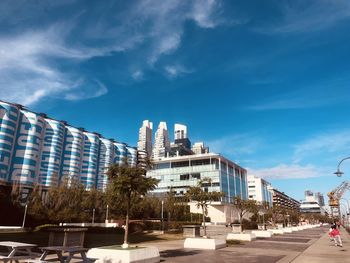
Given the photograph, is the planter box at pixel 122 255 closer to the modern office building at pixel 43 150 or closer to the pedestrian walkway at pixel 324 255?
the pedestrian walkway at pixel 324 255

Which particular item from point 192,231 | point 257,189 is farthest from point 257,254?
point 257,189

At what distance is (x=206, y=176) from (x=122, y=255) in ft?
271

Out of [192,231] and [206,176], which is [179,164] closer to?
[206,176]

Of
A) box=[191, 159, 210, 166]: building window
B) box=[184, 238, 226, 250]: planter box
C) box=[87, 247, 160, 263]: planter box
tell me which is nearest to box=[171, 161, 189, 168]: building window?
box=[191, 159, 210, 166]: building window

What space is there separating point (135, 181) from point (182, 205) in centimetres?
5598

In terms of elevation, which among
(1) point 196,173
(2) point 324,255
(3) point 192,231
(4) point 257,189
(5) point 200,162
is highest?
(5) point 200,162

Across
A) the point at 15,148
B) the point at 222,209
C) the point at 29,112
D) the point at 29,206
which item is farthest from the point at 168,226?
the point at 29,112

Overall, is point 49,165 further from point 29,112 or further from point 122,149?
point 122,149

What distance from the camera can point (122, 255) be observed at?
1107 centimetres

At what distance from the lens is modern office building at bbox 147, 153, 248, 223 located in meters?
86.9

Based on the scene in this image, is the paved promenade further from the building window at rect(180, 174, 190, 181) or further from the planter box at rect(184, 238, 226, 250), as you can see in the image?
the building window at rect(180, 174, 190, 181)

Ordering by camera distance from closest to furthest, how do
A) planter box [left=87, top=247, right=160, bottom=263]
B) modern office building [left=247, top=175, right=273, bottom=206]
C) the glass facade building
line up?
planter box [left=87, top=247, right=160, bottom=263] → the glass facade building → modern office building [left=247, top=175, right=273, bottom=206]

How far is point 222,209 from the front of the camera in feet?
280

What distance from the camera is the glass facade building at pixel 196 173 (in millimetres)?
92562
